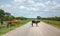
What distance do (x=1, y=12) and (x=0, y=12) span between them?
25.5 inches

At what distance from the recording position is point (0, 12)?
207ft

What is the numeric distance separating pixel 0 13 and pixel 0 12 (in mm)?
1445

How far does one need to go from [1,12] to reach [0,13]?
2010 millimetres

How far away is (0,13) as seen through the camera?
61.8 metres

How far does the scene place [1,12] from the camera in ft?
209
